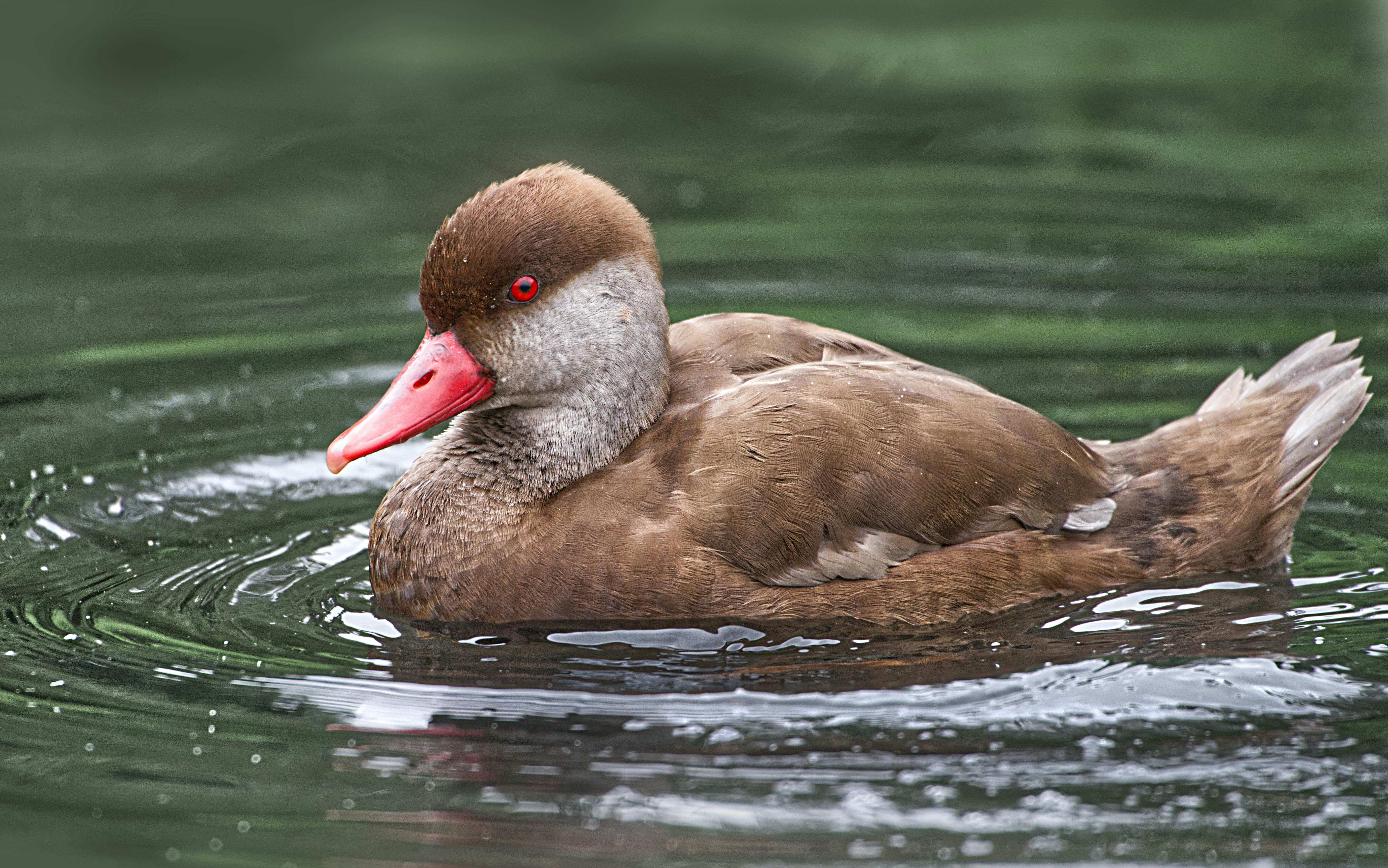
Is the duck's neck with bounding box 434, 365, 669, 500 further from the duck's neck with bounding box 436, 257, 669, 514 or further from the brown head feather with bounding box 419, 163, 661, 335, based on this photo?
the brown head feather with bounding box 419, 163, 661, 335

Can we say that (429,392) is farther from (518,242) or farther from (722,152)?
(722,152)

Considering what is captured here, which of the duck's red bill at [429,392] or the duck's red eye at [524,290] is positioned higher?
the duck's red eye at [524,290]

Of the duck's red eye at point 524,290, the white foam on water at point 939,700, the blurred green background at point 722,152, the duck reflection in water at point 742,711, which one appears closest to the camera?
the duck reflection in water at point 742,711

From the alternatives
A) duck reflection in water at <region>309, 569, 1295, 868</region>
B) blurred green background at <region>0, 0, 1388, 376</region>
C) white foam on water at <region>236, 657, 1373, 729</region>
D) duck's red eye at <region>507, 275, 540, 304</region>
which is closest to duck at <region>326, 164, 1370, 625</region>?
duck's red eye at <region>507, 275, 540, 304</region>

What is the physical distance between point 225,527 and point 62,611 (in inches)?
34.4

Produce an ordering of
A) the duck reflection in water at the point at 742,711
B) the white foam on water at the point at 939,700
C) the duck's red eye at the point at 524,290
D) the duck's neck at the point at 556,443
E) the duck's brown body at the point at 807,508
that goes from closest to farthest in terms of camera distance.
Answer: the duck reflection in water at the point at 742,711 → the white foam on water at the point at 939,700 → the duck's brown body at the point at 807,508 → the duck's red eye at the point at 524,290 → the duck's neck at the point at 556,443

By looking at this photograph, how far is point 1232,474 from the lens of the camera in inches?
220

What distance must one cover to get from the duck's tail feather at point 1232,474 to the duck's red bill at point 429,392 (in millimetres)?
2154

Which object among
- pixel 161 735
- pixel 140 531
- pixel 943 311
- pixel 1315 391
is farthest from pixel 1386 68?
pixel 161 735

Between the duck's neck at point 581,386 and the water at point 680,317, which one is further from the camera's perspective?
the duck's neck at point 581,386

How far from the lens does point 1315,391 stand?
579cm

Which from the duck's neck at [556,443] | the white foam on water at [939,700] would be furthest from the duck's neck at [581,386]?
the white foam on water at [939,700]

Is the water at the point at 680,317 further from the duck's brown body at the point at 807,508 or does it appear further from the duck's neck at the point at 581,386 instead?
the duck's neck at the point at 581,386

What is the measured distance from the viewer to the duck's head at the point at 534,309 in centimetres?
513
